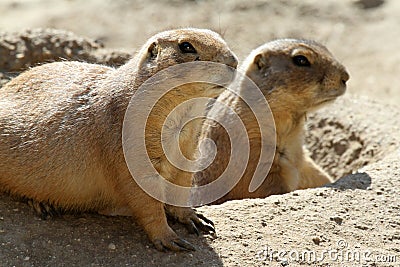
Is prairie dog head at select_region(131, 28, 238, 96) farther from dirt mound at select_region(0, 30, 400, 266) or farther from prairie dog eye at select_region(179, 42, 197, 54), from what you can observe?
dirt mound at select_region(0, 30, 400, 266)

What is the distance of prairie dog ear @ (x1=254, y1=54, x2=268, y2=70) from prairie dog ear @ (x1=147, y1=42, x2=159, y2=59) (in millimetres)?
2015

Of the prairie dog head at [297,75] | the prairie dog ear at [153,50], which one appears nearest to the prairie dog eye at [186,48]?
the prairie dog ear at [153,50]

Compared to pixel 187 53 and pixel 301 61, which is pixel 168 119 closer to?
pixel 187 53

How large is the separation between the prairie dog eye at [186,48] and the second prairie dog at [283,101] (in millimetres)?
1854

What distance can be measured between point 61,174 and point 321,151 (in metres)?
3.53

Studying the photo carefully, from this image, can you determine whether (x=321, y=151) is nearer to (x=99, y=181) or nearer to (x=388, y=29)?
(x=99, y=181)

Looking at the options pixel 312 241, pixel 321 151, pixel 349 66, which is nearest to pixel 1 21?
pixel 349 66

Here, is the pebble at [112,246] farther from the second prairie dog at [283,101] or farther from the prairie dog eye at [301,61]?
the prairie dog eye at [301,61]

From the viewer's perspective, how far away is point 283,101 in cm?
636

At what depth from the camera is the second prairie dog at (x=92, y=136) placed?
176 inches

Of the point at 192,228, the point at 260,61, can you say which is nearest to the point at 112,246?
the point at 192,228

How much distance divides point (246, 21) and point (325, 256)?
759cm

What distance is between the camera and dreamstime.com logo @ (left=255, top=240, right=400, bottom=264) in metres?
4.56

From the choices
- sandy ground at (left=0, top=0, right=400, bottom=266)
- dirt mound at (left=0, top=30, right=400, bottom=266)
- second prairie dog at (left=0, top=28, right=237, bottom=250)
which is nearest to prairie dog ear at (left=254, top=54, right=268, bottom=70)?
sandy ground at (left=0, top=0, right=400, bottom=266)
